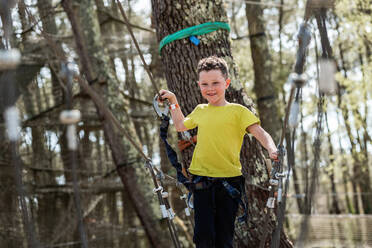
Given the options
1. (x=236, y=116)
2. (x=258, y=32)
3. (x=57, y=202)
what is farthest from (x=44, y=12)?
(x=236, y=116)

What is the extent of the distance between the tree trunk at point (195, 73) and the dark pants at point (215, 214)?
910 millimetres

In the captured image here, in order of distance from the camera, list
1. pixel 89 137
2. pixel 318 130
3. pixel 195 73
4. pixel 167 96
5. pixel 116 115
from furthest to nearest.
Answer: pixel 89 137 → pixel 116 115 → pixel 195 73 → pixel 167 96 → pixel 318 130

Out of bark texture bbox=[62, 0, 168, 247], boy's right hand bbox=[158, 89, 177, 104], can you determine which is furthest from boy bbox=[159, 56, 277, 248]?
bark texture bbox=[62, 0, 168, 247]

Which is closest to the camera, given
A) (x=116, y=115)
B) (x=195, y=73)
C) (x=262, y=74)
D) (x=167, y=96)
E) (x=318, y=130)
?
(x=318, y=130)

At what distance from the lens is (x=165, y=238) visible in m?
5.54

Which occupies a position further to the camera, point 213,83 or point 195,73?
point 195,73

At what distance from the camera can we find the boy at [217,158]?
7.53ft

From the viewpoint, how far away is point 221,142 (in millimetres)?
2324

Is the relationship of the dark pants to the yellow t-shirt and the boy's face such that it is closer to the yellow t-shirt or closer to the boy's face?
the yellow t-shirt

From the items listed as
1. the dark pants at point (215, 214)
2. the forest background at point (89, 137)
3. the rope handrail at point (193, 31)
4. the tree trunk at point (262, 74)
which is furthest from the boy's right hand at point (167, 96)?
the tree trunk at point (262, 74)

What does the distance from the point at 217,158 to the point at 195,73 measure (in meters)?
1.08

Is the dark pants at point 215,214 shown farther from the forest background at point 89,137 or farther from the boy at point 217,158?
the forest background at point 89,137

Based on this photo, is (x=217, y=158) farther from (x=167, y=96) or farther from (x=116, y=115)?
(x=116, y=115)

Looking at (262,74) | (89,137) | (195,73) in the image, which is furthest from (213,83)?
(262,74)
